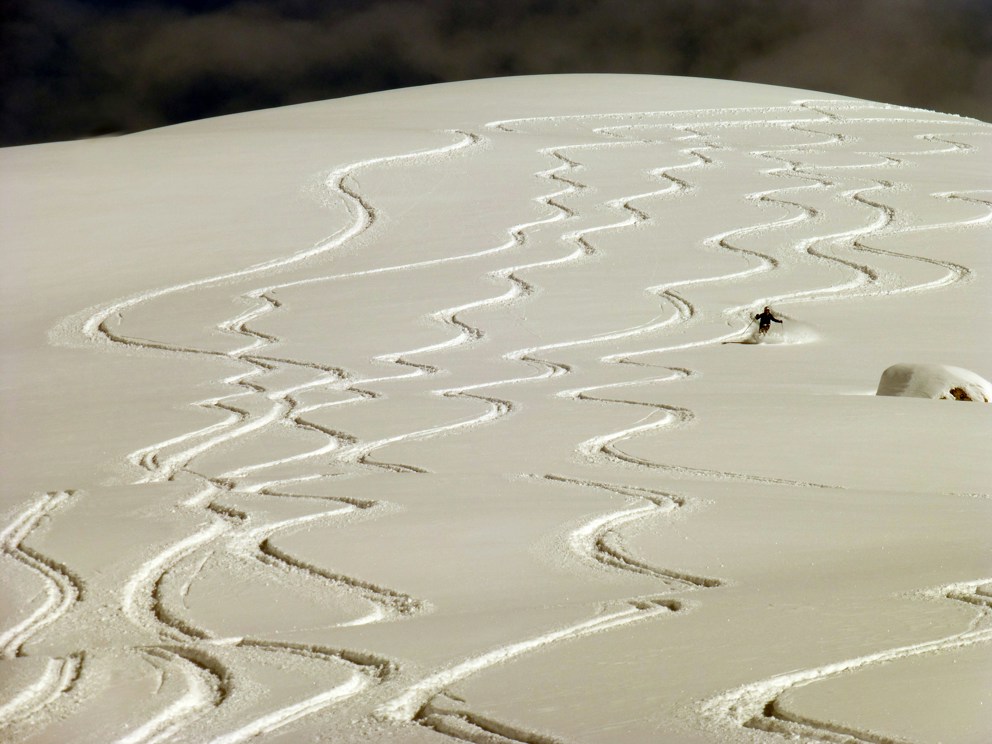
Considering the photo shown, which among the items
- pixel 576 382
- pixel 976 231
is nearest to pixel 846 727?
pixel 576 382

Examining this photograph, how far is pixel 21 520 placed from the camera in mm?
4918

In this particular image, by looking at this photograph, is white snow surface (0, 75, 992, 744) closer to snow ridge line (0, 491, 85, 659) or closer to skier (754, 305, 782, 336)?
snow ridge line (0, 491, 85, 659)

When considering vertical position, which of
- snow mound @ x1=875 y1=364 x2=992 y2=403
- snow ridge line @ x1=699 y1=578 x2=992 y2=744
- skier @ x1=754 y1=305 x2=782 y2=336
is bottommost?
skier @ x1=754 y1=305 x2=782 y2=336

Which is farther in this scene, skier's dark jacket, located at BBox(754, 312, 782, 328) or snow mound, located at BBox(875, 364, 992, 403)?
skier's dark jacket, located at BBox(754, 312, 782, 328)

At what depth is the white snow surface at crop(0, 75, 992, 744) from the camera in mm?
2783

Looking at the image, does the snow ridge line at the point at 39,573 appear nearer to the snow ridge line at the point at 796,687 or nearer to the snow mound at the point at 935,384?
the snow ridge line at the point at 796,687

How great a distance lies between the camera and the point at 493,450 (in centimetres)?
592

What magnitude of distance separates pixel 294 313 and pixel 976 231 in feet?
23.5

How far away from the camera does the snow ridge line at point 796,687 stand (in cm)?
242

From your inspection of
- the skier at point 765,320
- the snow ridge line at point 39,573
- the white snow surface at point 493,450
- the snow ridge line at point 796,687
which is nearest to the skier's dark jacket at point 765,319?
the skier at point 765,320

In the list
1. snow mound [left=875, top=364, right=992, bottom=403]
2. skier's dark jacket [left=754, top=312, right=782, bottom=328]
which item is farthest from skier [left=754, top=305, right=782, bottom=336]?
snow mound [left=875, top=364, right=992, bottom=403]

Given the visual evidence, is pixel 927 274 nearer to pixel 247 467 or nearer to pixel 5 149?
pixel 247 467

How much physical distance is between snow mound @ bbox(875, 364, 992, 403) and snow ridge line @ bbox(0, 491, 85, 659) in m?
4.33

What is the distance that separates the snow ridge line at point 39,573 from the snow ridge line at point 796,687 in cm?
182
